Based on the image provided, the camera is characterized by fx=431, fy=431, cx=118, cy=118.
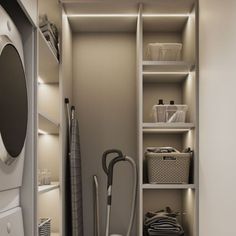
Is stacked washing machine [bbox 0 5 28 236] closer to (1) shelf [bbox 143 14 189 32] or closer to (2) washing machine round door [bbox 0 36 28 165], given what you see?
(2) washing machine round door [bbox 0 36 28 165]

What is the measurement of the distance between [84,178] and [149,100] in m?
0.89

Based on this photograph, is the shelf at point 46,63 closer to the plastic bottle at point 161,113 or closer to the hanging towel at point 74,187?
the hanging towel at point 74,187

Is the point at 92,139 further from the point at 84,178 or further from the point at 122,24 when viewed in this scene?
the point at 122,24

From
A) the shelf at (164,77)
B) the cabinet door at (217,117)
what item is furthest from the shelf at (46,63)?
the cabinet door at (217,117)

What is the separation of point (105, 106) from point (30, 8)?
1.85m

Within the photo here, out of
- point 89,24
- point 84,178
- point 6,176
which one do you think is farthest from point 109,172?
point 6,176

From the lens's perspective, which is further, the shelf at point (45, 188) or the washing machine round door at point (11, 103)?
the shelf at point (45, 188)

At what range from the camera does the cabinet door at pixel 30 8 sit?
1926mm

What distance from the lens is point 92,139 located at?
3.80 meters

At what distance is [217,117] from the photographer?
2.60 meters

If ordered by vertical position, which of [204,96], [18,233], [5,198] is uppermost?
[204,96]

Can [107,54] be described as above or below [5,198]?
above

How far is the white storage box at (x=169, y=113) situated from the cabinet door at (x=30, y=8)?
140cm

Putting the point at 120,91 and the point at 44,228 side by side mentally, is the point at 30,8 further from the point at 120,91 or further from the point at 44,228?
the point at 120,91
